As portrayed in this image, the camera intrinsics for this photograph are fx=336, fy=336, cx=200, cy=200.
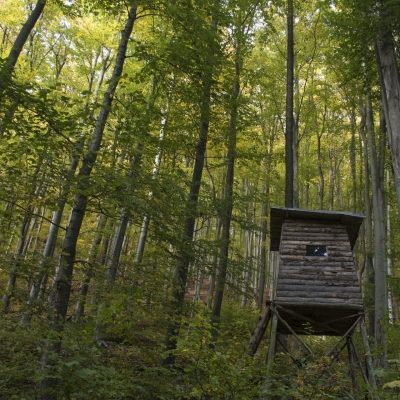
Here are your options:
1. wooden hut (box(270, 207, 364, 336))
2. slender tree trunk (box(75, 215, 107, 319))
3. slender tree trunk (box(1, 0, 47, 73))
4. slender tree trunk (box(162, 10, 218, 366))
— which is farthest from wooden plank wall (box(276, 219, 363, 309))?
slender tree trunk (box(1, 0, 47, 73))

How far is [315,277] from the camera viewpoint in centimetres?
728

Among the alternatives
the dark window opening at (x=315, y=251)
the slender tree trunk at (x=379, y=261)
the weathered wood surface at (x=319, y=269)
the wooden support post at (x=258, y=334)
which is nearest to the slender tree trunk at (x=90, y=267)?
the wooden support post at (x=258, y=334)

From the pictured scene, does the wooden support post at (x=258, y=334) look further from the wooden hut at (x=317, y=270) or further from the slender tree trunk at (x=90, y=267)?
the slender tree trunk at (x=90, y=267)

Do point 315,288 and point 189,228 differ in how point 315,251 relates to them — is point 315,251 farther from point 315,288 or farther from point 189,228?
point 189,228

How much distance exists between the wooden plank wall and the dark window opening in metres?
0.09

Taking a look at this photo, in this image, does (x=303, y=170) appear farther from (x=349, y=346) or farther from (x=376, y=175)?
(x=349, y=346)

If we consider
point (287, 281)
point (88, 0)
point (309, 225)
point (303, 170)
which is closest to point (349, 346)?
point (287, 281)

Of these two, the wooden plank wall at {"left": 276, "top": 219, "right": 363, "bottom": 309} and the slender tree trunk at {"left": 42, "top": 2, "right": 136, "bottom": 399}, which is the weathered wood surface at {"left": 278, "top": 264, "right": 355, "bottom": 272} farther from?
→ the slender tree trunk at {"left": 42, "top": 2, "right": 136, "bottom": 399}

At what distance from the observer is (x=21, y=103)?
13.9ft

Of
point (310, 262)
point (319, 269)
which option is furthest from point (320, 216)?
point (319, 269)

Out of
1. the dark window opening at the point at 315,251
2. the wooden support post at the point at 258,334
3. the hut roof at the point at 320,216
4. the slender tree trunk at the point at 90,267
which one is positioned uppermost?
the hut roof at the point at 320,216

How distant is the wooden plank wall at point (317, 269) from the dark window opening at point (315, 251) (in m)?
0.09

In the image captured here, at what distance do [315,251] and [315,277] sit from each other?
24.6 inches

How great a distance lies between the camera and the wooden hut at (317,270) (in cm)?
707
